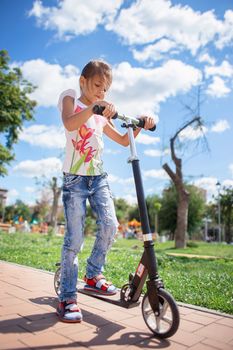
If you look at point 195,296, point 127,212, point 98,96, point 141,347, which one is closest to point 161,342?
point 141,347

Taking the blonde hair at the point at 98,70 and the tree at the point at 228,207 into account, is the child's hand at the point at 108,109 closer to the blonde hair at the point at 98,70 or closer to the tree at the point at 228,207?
the blonde hair at the point at 98,70

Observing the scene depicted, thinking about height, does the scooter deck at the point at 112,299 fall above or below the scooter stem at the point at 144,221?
below

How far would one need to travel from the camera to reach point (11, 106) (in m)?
21.2

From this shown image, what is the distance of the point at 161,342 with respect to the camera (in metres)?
2.38

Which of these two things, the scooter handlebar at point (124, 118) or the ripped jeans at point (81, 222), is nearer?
the scooter handlebar at point (124, 118)

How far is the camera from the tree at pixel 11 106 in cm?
2052

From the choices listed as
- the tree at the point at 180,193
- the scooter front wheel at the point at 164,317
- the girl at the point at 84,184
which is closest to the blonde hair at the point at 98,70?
the girl at the point at 84,184

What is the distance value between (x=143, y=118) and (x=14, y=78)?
818 inches

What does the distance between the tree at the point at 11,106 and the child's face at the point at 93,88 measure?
A: 1823cm

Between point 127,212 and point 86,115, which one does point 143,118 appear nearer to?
point 86,115

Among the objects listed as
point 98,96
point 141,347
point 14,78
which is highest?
point 14,78

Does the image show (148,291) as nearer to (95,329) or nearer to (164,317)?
(164,317)

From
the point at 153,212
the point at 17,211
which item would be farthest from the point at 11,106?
the point at 17,211

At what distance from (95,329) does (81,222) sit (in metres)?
0.89
